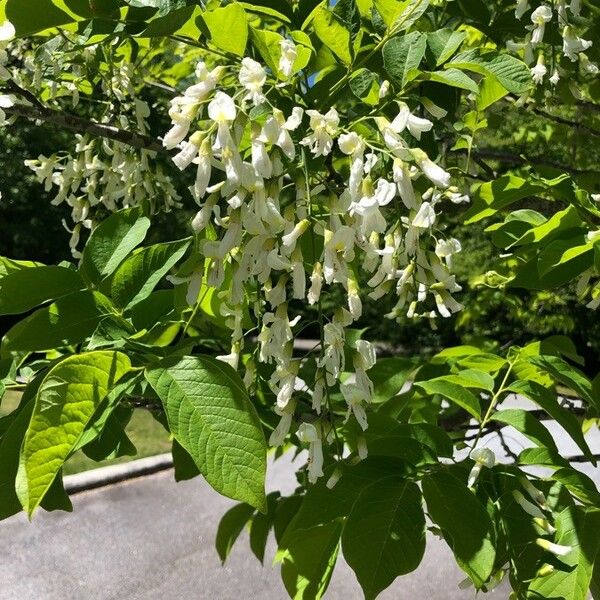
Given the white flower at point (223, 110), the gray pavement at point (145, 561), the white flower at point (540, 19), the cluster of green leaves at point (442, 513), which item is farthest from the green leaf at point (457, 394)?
the gray pavement at point (145, 561)

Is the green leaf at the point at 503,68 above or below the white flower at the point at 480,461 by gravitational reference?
above

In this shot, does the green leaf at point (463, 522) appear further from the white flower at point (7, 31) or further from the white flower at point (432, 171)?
the white flower at point (7, 31)

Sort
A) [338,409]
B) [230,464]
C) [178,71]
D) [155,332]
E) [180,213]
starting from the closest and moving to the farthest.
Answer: [230,464] < [155,332] < [338,409] < [178,71] < [180,213]

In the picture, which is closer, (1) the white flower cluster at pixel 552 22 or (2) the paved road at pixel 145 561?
(1) the white flower cluster at pixel 552 22

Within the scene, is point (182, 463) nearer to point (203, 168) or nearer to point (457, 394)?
point (457, 394)

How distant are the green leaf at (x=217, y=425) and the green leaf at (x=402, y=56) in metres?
0.37

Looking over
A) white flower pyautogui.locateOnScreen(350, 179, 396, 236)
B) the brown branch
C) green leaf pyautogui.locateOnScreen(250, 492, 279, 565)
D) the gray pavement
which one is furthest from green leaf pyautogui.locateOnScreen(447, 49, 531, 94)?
the gray pavement

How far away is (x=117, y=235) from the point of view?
98cm

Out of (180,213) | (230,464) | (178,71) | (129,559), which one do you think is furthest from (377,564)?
(180,213)

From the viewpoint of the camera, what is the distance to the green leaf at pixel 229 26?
737mm

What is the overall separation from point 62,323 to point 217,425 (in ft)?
1.00

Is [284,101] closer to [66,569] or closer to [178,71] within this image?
[178,71]

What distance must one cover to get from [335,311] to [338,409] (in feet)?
1.28

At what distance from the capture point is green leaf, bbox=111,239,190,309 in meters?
0.92
